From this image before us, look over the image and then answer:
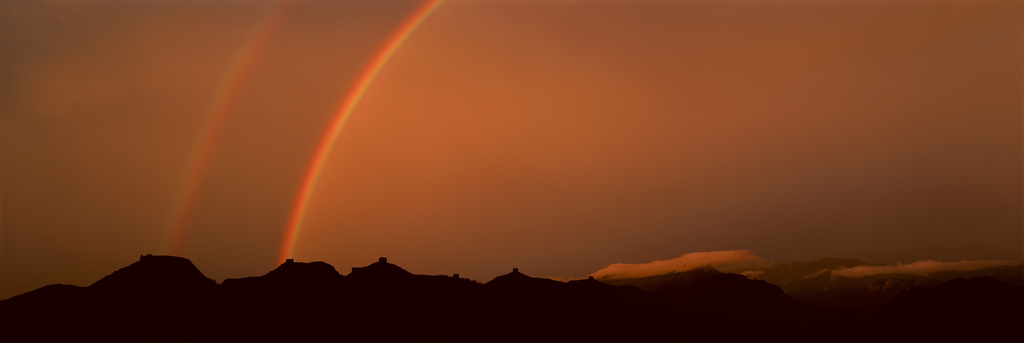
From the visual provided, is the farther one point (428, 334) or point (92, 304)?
point (428, 334)

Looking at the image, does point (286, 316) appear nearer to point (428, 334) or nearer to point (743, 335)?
point (428, 334)

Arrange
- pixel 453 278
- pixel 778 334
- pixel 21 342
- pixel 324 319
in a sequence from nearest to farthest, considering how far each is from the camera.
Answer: pixel 21 342 → pixel 324 319 → pixel 453 278 → pixel 778 334

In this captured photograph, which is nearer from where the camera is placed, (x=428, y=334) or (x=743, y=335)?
(x=428, y=334)

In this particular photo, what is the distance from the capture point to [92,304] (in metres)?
89.6

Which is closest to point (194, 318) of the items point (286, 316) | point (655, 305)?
point (286, 316)

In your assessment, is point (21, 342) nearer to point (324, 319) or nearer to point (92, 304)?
point (92, 304)

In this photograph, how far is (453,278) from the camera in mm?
129875

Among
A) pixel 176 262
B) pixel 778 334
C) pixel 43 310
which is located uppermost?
pixel 176 262

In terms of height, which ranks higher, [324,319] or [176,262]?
[176,262]

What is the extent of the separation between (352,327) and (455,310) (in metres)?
21.3

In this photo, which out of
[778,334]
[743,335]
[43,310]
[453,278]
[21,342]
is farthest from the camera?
[778,334]

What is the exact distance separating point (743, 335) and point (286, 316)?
415ft

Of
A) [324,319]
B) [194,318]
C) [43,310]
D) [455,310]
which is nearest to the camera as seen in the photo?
[43,310]

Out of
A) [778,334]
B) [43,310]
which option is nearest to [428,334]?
[43,310]
